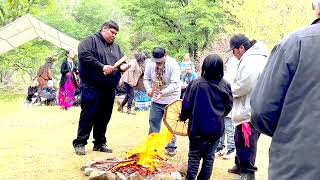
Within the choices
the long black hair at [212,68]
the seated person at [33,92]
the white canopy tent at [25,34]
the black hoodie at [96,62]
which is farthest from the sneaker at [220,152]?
the white canopy tent at [25,34]

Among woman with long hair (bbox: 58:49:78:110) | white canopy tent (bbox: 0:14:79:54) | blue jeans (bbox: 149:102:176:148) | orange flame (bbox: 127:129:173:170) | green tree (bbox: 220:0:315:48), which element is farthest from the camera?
green tree (bbox: 220:0:315:48)

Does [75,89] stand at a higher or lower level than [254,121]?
lower

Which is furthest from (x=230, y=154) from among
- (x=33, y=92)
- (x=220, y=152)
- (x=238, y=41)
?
(x=33, y=92)

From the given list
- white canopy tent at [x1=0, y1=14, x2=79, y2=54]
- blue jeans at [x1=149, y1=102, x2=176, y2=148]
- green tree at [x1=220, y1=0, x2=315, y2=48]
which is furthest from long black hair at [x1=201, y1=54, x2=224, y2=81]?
green tree at [x1=220, y1=0, x2=315, y2=48]

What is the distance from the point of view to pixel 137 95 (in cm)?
1295

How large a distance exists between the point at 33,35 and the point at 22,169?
1089 centimetres

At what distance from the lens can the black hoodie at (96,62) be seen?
249 inches

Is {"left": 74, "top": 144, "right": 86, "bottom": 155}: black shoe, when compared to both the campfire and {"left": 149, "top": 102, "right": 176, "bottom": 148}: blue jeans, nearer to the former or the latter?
the campfire

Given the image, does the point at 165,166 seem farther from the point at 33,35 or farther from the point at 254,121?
the point at 33,35

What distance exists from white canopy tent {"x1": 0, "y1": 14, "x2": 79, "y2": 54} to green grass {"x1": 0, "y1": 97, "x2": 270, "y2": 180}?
4046 millimetres

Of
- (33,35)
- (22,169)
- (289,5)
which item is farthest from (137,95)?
(289,5)

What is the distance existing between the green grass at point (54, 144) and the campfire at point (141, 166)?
0.31 m

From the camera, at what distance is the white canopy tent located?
1554 centimetres

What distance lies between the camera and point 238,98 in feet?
18.1
